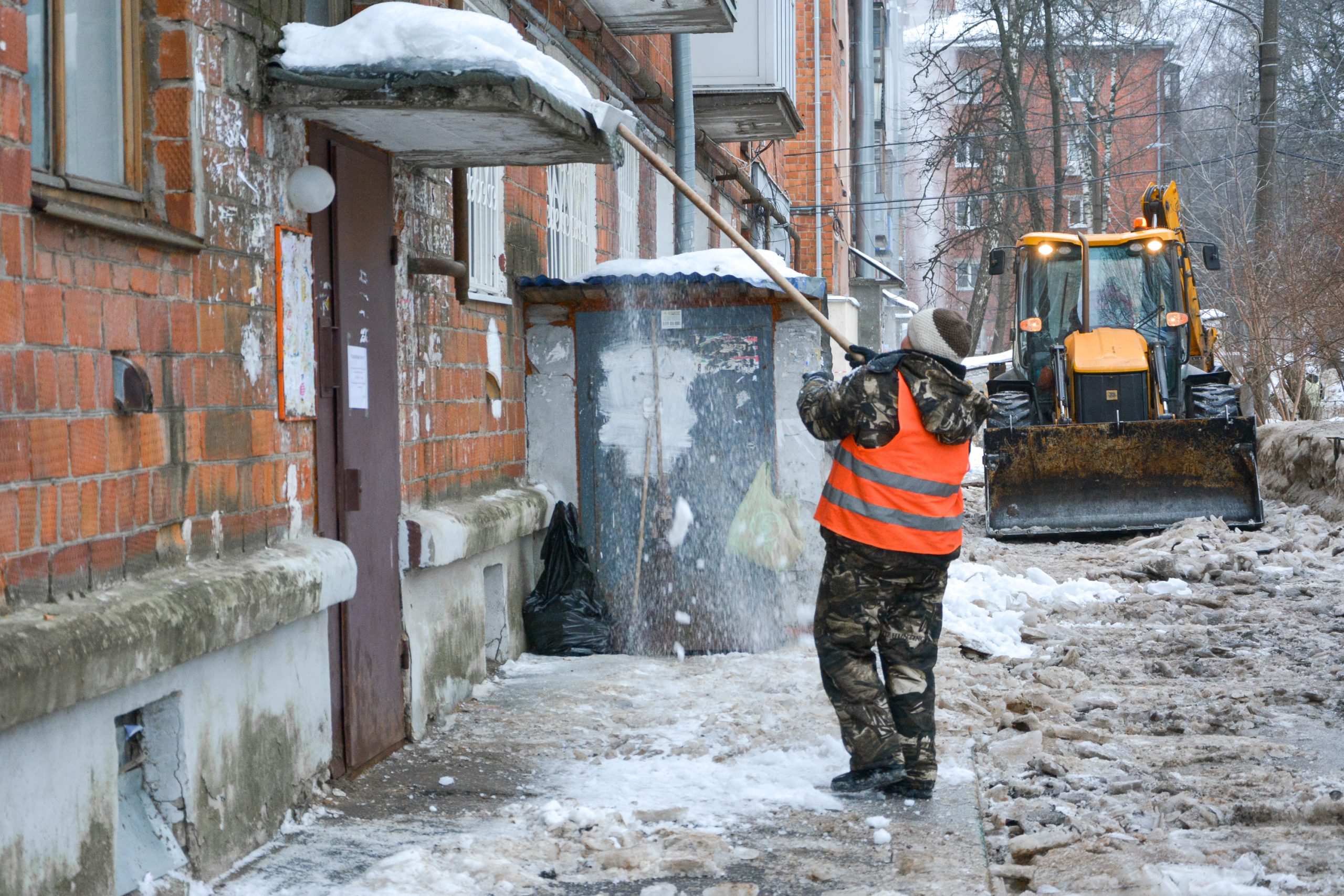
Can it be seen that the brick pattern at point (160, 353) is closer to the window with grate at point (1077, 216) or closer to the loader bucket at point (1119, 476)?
the loader bucket at point (1119, 476)

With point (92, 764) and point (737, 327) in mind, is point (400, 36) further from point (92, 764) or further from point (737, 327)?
point (737, 327)

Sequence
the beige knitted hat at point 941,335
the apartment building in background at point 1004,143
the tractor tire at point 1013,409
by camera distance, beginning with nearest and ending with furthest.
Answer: the beige knitted hat at point 941,335, the tractor tire at point 1013,409, the apartment building in background at point 1004,143

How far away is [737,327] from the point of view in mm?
7645

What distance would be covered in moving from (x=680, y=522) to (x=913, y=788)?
3068 millimetres

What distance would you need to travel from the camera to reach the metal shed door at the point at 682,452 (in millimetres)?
7594

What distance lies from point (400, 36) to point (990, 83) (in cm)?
2456

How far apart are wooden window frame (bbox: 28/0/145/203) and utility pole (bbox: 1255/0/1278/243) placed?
19683mm

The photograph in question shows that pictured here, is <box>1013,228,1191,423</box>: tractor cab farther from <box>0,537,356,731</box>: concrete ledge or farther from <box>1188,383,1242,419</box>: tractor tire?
<box>0,537,356,731</box>: concrete ledge

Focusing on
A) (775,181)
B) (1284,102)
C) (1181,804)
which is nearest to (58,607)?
(1181,804)

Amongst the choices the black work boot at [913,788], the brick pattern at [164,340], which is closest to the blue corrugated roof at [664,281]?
the brick pattern at [164,340]

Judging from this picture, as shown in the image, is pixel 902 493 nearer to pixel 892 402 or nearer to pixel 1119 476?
pixel 892 402

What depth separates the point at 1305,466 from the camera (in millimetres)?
13773

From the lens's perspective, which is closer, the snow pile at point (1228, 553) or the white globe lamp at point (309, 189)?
the white globe lamp at point (309, 189)

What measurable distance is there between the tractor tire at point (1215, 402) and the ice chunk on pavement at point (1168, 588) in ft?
11.9
